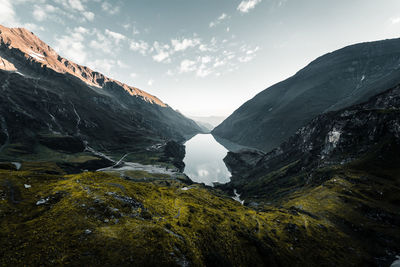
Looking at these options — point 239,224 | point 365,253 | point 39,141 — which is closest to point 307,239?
point 365,253

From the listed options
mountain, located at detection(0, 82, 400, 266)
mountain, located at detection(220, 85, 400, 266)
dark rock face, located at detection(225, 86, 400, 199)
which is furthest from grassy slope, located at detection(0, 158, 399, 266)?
dark rock face, located at detection(225, 86, 400, 199)

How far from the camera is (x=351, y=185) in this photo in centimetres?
7875

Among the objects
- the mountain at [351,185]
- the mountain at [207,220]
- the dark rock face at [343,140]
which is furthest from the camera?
the dark rock face at [343,140]

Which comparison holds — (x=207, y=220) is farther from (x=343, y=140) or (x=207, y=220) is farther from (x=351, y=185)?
(x=343, y=140)

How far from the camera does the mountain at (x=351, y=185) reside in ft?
183

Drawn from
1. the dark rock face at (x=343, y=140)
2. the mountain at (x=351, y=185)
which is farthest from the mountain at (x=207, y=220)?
the dark rock face at (x=343, y=140)

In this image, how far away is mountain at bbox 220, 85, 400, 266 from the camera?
2191 inches

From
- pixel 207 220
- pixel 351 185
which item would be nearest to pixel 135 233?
pixel 207 220

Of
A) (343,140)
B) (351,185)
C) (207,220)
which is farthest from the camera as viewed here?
(343,140)

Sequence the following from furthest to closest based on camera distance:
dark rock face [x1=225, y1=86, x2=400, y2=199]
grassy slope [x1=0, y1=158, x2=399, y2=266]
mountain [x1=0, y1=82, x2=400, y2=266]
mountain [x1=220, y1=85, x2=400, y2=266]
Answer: dark rock face [x1=225, y1=86, x2=400, y2=199]
mountain [x1=220, y1=85, x2=400, y2=266]
mountain [x1=0, y1=82, x2=400, y2=266]
grassy slope [x1=0, y1=158, x2=399, y2=266]

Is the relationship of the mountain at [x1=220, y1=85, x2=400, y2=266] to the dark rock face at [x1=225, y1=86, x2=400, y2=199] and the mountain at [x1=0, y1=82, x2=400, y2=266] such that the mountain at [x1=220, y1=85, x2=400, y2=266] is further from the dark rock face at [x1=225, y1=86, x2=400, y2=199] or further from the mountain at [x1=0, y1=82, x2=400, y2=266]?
the mountain at [x1=0, y1=82, x2=400, y2=266]

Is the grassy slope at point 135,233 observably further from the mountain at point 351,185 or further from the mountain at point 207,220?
the mountain at point 351,185

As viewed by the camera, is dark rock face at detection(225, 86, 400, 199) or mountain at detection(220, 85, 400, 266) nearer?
mountain at detection(220, 85, 400, 266)

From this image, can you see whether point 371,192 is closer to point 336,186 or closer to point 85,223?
point 336,186
